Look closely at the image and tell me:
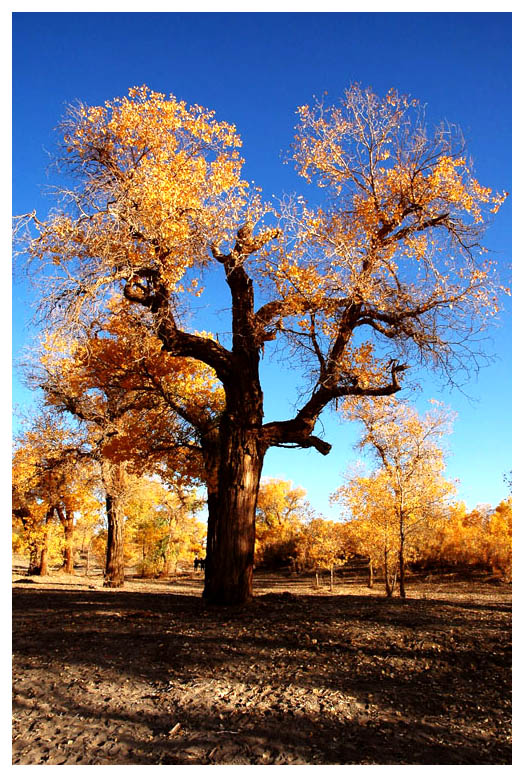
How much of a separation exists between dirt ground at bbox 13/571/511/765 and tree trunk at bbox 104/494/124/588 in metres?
10.0

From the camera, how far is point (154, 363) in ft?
39.7

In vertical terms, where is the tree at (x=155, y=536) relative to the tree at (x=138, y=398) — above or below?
below

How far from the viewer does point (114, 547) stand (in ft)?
56.3

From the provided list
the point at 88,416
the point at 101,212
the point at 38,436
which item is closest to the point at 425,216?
the point at 101,212

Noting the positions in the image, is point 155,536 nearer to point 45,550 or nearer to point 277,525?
point 45,550

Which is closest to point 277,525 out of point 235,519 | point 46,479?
point 46,479

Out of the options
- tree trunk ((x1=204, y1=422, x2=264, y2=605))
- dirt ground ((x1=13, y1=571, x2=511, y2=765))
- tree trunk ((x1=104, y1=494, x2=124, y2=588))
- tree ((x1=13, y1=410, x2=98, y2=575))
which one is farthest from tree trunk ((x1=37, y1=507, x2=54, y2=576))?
dirt ground ((x1=13, y1=571, x2=511, y2=765))


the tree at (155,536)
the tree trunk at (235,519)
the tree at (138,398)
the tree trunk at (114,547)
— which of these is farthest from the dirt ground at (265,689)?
the tree at (155,536)

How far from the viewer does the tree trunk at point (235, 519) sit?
8.36 m

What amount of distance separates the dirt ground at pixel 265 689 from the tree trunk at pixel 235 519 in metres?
1.51

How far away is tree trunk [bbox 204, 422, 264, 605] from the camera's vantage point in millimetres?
8359

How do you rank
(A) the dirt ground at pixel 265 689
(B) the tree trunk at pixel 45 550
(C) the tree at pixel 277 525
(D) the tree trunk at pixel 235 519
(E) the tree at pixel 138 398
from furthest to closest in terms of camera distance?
(C) the tree at pixel 277 525 < (B) the tree trunk at pixel 45 550 < (E) the tree at pixel 138 398 < (D) the tree trunk at pixel 235 519 < (A) the dirt ground at pixel 265 689

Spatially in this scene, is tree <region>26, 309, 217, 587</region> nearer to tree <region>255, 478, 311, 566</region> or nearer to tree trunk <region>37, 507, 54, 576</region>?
tree trunk <region>37, 507, 54, 576</region>

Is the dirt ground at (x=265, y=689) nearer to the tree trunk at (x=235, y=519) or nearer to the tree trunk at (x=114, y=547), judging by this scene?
the tree trunk at (x=235, y=519)
